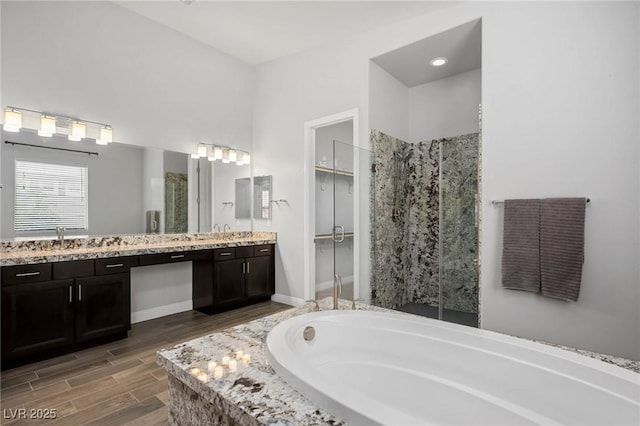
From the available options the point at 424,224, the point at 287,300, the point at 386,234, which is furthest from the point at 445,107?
the point at 287,300

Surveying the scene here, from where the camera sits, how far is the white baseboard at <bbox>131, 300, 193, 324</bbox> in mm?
3445

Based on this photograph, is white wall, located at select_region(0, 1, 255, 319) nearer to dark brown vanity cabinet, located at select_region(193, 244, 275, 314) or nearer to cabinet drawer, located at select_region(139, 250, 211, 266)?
dark brown vanity cabinet, located at select_region(193, 244, 275, 314)

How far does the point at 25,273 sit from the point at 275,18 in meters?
3.20

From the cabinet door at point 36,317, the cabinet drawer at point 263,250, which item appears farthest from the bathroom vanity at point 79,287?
the cabinet drawer at point 263,250

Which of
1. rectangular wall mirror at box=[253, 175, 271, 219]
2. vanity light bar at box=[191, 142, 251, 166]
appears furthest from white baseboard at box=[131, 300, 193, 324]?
vanity light bar at box=[191, 142, 251, 166]

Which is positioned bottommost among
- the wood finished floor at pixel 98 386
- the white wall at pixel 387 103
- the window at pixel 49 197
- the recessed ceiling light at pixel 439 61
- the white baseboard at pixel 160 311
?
the wood finished floor at pixel 98 386

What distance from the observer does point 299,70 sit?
4.17m

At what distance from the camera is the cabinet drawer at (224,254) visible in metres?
3.65

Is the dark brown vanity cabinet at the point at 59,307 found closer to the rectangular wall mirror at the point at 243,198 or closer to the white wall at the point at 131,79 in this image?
the white wall at the point at 131,79

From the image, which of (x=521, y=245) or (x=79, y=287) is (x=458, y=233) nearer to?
(x=521, y=245)

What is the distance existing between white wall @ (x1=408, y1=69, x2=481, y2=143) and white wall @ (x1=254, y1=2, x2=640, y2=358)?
108 centimetres

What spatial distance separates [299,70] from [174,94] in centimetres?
156

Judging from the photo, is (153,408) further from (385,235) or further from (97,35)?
(97,35)

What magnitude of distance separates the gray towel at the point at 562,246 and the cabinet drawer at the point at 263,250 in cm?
299
